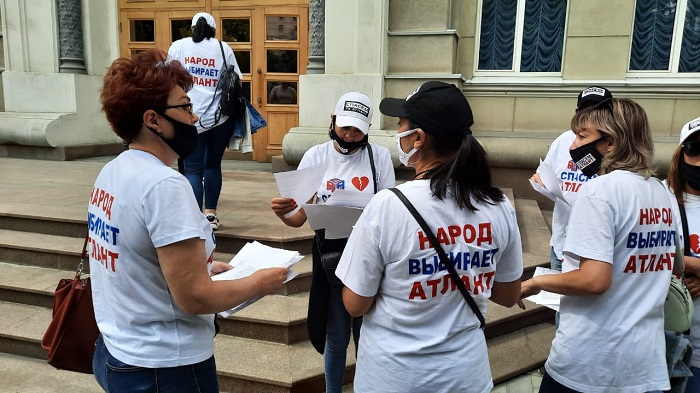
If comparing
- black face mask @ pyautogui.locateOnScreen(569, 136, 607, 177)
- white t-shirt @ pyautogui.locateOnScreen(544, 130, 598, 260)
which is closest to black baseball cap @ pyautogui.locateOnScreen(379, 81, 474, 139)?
black face mask @ pyautogui.locateOnScreen(569, 136, 607, 177)

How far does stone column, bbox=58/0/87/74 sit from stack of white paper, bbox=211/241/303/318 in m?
8.09

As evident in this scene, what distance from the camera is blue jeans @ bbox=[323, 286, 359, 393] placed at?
2854mm

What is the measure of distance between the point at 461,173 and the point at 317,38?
6024 mm

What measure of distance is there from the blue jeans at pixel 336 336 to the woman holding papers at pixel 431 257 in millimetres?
1038

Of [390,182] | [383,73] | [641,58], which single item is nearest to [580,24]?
[641,58]

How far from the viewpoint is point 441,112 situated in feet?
5.56

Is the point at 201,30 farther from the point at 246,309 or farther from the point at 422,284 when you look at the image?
the point at 422,284

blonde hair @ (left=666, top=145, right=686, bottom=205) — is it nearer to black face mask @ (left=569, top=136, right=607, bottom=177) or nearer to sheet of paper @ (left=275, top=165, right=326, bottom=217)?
black face mask @ (left=569, top=136, right=607, bottom=177)

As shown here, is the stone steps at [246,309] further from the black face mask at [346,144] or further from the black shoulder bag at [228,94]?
the black face mask at [346,144]

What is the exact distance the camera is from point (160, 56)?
5.87ft

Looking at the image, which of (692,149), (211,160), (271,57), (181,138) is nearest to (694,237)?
(692,149)

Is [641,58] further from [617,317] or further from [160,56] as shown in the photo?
[160,56]

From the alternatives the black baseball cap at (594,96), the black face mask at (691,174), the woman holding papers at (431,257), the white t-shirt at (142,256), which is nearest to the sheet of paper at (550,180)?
the black baseball cap at (594,96)

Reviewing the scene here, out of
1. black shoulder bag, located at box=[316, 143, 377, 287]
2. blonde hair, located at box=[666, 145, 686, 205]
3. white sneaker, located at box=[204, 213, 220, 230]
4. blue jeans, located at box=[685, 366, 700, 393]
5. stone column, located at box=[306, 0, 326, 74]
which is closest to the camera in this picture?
blue jeans, located at box=[685, 366, 700, 393]
